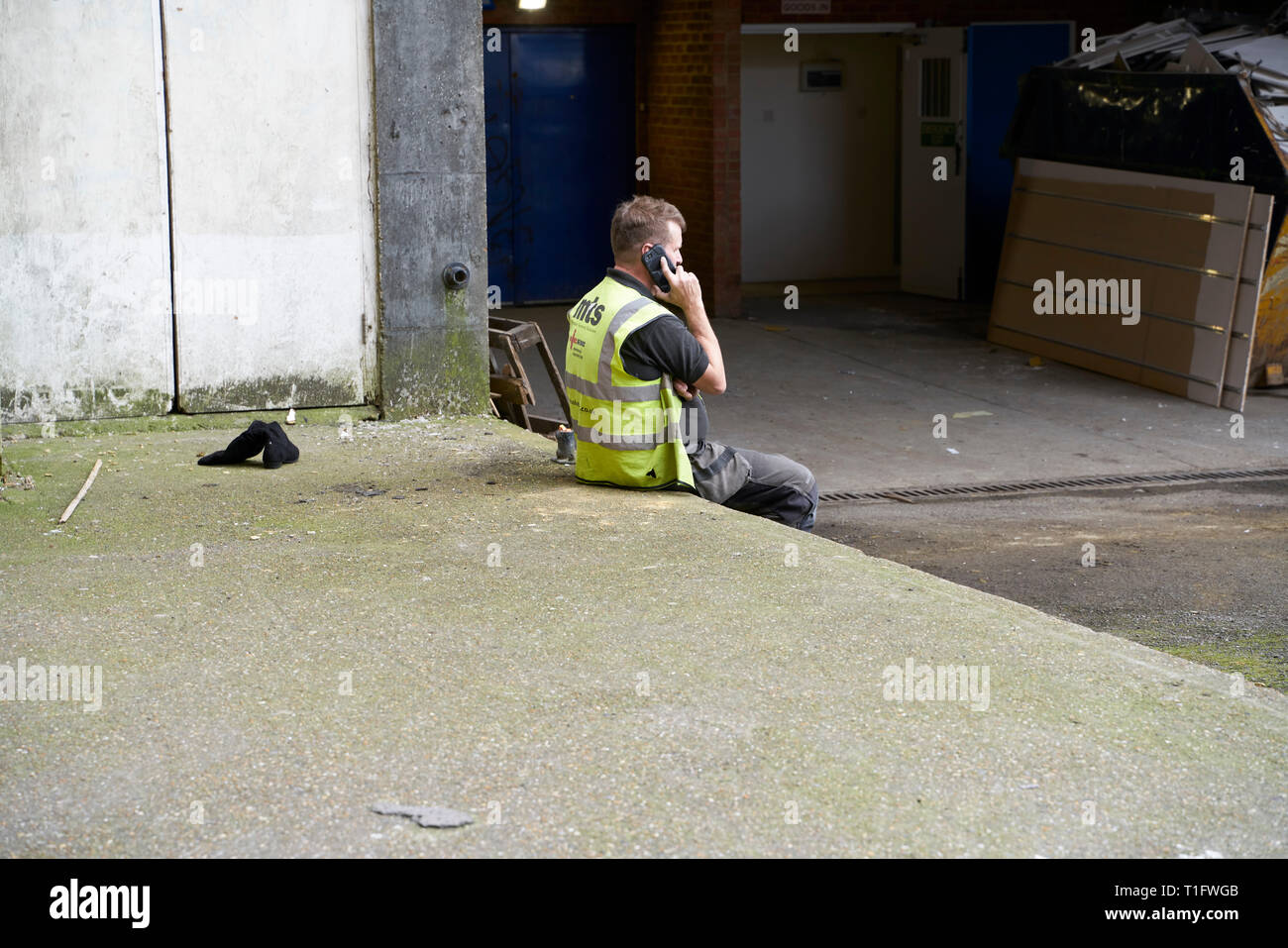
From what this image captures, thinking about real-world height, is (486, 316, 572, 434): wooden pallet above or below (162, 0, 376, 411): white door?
below

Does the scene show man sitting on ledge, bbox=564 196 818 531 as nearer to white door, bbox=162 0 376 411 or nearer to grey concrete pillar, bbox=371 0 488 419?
grey concrete pillar, bbox=371 0 488 419

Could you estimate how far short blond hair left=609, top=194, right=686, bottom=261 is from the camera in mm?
6090

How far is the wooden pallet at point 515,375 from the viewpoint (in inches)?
334

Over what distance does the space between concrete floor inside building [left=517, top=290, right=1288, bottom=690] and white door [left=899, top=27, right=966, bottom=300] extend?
1.13 m

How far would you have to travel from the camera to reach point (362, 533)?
5.63m

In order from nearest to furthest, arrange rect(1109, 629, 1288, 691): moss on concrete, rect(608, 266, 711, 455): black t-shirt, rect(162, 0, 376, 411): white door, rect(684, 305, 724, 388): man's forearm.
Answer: rect(1109, 629, 1288, 691): moss on concrete < rect(608, 266, 711, 455): black t-shirt < rect(684, 305, 724, 388): man's forearm < rect(162, 0, 376, 411): white door

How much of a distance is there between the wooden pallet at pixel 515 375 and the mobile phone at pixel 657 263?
2.40 meters

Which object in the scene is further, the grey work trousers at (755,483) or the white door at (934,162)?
the white door at (934,162)

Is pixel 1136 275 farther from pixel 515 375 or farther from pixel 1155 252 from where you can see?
pixel 515 375

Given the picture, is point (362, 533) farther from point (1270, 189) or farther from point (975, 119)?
point (975, 119)

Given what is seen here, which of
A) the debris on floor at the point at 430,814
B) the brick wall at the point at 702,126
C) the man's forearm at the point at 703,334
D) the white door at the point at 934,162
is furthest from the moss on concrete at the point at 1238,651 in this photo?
the white door at the point at 934,162

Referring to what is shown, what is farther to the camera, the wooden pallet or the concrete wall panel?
the wooden pallet

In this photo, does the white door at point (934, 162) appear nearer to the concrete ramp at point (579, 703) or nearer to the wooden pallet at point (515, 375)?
the wooden pallet at point (515, 375)

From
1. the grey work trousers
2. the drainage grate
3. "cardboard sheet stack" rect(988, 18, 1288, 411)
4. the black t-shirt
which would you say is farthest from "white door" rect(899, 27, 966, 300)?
the black t-shirt
